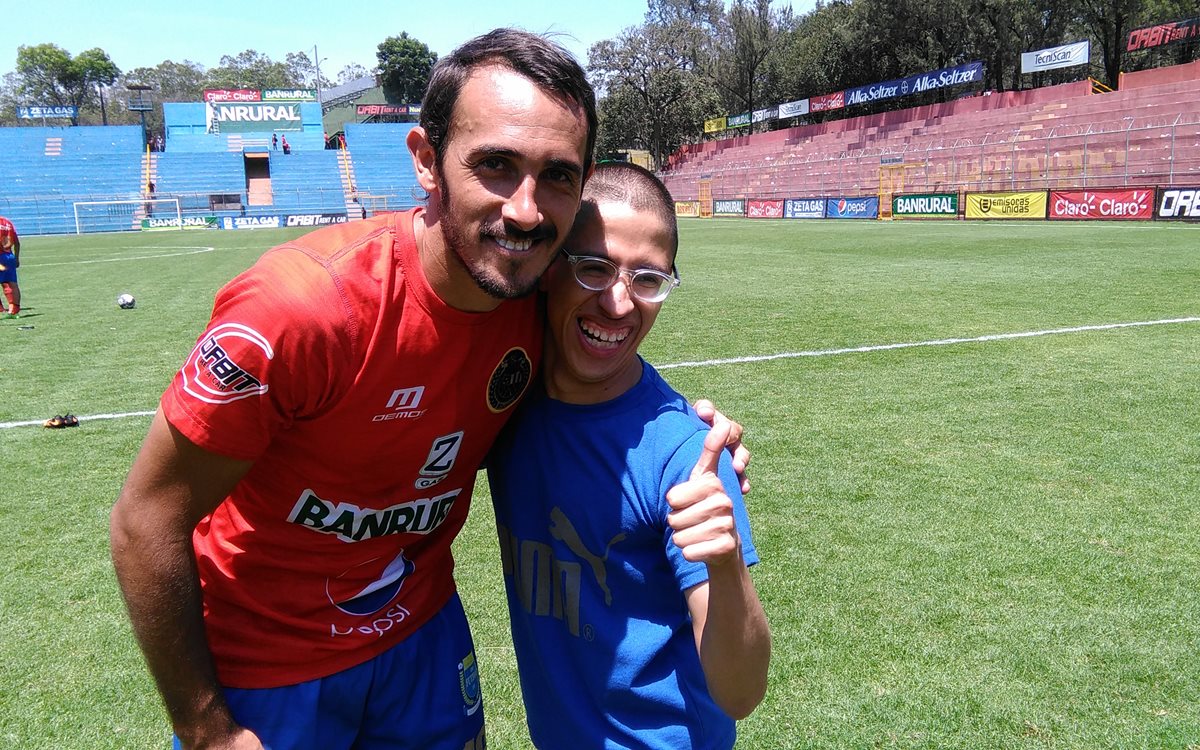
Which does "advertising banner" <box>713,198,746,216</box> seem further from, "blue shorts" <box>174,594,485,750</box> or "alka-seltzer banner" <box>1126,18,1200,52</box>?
"blue shorts" <box>174,594,485,750</box>

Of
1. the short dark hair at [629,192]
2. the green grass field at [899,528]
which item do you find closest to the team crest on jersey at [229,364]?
the short dark hair at [629,192]

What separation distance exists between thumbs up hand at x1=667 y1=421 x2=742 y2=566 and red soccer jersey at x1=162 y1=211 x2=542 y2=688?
623 mm

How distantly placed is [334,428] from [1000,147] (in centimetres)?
4187

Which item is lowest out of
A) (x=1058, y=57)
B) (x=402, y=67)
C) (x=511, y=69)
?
(x=511, y=69)

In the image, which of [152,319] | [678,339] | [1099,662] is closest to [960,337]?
[678,339]

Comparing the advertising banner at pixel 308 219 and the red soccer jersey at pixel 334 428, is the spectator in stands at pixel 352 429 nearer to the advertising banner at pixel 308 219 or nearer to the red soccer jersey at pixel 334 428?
the red soccer jersey at pixel 334 428

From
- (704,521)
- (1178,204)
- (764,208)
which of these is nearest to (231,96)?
(764,208)

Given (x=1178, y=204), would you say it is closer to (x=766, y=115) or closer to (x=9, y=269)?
(x=9, y=269)

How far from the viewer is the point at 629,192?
6.26ft

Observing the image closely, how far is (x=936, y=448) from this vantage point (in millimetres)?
5785

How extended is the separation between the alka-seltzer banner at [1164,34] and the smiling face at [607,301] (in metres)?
49.3

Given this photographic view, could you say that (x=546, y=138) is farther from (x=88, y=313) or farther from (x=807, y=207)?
(x=807, y=207)

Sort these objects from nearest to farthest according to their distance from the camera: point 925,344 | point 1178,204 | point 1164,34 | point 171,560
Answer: point 171,560 → point 925,344 → point 1178,204 → point 1164,34

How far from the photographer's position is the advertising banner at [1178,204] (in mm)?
23500
